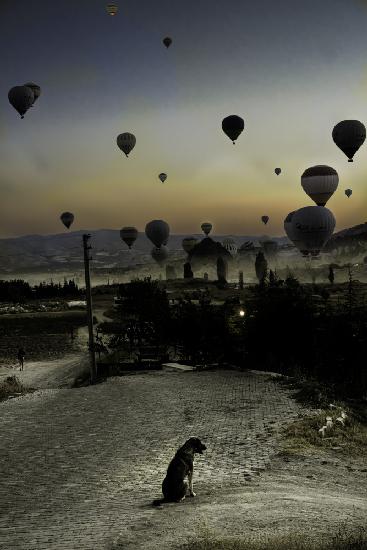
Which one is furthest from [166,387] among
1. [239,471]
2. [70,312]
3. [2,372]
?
[70,312]

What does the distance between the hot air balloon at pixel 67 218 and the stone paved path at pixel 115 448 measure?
9575 cm

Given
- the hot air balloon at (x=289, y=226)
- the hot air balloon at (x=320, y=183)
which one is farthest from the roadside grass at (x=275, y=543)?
the hot air balloon at (x=289, y=226)

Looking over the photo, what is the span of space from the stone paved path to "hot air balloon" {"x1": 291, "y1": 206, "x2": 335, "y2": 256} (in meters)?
37.8

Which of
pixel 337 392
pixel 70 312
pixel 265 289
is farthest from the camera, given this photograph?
pixel 70 312

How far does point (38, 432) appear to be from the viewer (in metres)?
20.0

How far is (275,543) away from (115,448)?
A: 8.55m

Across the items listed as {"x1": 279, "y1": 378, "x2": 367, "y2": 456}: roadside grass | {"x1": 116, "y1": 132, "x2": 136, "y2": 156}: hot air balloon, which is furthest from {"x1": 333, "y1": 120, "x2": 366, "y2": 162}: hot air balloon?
{"x1": 279, "y1": 378, "x2": 367, "y2": 456}: roadside grass

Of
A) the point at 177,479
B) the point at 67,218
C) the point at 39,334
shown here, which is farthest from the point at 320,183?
the point at 67,218

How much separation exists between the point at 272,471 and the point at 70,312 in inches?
2630

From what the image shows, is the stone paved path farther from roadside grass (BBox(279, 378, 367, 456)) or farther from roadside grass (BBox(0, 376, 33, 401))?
roadside grass (BBox(0, 376, 33, 401))

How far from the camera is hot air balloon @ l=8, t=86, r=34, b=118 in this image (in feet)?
217

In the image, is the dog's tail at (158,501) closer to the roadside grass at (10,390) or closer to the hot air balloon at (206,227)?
the roadside grass at (10,390)

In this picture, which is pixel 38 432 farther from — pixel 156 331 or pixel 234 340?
pixel 156 331

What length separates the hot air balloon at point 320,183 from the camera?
61406 mm
